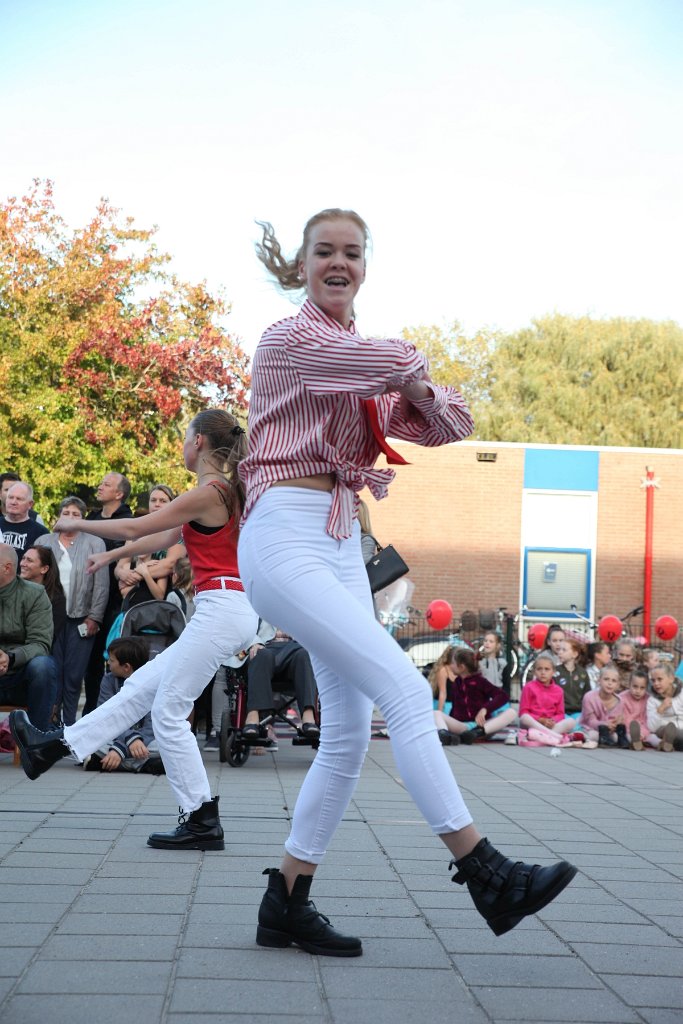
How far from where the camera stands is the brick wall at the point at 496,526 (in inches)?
1072

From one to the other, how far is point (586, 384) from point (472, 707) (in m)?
35.8

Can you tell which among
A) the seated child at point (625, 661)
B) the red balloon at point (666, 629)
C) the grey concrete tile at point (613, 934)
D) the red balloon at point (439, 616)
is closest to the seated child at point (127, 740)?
the grey concrete tile at point (613, 934)

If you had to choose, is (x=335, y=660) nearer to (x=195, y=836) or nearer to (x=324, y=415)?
(x=324, y=415)

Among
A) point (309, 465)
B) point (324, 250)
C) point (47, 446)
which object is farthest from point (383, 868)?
point (47, 446)

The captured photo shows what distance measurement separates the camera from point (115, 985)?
304cm

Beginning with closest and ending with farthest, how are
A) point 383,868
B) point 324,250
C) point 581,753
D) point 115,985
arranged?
1. point 115,985
2. point 324,250
3. point 383,868
4. point 581,753

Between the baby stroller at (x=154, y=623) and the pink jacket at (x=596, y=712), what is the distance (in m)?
5.00

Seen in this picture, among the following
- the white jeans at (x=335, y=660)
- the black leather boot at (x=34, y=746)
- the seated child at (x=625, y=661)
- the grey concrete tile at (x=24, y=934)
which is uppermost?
the white jeans at (x=335, y=660)

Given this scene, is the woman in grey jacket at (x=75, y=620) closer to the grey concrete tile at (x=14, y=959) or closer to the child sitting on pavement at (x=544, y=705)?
the child sitting on pavement at (x=544, y=705)

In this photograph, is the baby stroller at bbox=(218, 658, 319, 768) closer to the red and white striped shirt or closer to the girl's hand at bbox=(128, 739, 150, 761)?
the girl's hand at bbox=(128, 739, 150, 761)

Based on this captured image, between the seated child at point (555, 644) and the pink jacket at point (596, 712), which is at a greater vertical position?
the seated child at point (555, 644)

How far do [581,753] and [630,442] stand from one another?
114 feet

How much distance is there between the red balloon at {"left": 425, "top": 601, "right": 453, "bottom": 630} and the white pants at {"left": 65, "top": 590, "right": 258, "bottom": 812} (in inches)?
627

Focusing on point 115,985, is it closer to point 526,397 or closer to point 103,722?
point 103,722
